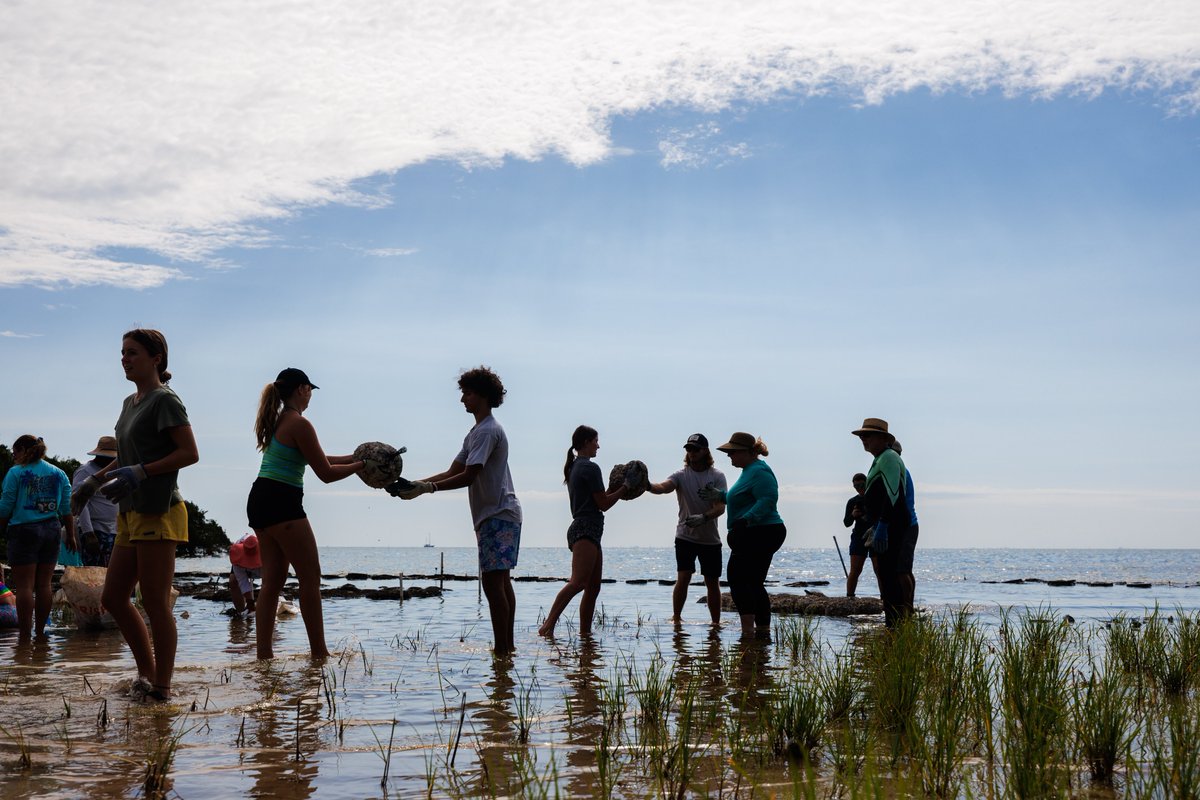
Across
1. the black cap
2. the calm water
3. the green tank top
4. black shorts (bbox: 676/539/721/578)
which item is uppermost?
the black cap

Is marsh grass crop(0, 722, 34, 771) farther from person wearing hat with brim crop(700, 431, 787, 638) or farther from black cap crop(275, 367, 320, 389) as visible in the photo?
person wearing hat with brim crop(700, 431, 787, 638)

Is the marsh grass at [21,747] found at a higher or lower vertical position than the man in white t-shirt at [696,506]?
lower

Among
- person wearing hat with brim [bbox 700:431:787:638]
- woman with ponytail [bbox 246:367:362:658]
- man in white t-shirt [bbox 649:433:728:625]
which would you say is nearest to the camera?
woman with ponytail [bbox 246:367:362:658]

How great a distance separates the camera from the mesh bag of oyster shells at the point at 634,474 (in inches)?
378

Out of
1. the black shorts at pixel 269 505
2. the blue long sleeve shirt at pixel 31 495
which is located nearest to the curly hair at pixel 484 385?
the black shorts at pixel 269 505

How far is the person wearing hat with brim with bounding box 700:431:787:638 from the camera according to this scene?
978 centimetres

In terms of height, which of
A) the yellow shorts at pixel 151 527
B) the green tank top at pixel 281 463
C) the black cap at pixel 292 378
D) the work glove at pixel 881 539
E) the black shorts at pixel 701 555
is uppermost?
the black cap at pixel 292 378

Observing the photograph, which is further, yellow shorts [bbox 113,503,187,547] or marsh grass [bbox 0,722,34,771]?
yellow shorts [bbox 113,503,187,547]

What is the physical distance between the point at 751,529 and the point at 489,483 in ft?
10.8

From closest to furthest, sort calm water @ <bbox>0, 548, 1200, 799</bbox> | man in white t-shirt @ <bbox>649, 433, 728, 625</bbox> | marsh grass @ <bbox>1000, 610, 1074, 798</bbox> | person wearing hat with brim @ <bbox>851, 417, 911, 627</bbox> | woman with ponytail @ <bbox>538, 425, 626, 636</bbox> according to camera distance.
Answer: marsh grass @ <bbox>1000, 610, 1074, 798</bbox>, calm water @ <bbox>0, 548, 1200, 799</bbox>, person wearing hat with brim @ <bbox>851, 417, 911, 627</bbox>, woman with ponytail @ <bbox>538, 425, 626, 636</bbox>, man in white t-shirt @ <bbox>649, 433, 728, 625</bbox>

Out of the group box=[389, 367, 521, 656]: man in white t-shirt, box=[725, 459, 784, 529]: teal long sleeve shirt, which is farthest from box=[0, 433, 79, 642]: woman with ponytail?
box=[725, 459, 784, 529]: teal long sleeve shirt

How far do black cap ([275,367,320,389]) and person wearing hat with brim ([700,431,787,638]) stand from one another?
431cm

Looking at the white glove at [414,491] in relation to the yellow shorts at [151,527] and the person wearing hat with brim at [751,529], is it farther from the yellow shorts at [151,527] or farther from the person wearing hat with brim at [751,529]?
the person wearing hat with brim at [751,529]

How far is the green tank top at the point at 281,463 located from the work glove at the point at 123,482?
5.85 ft
